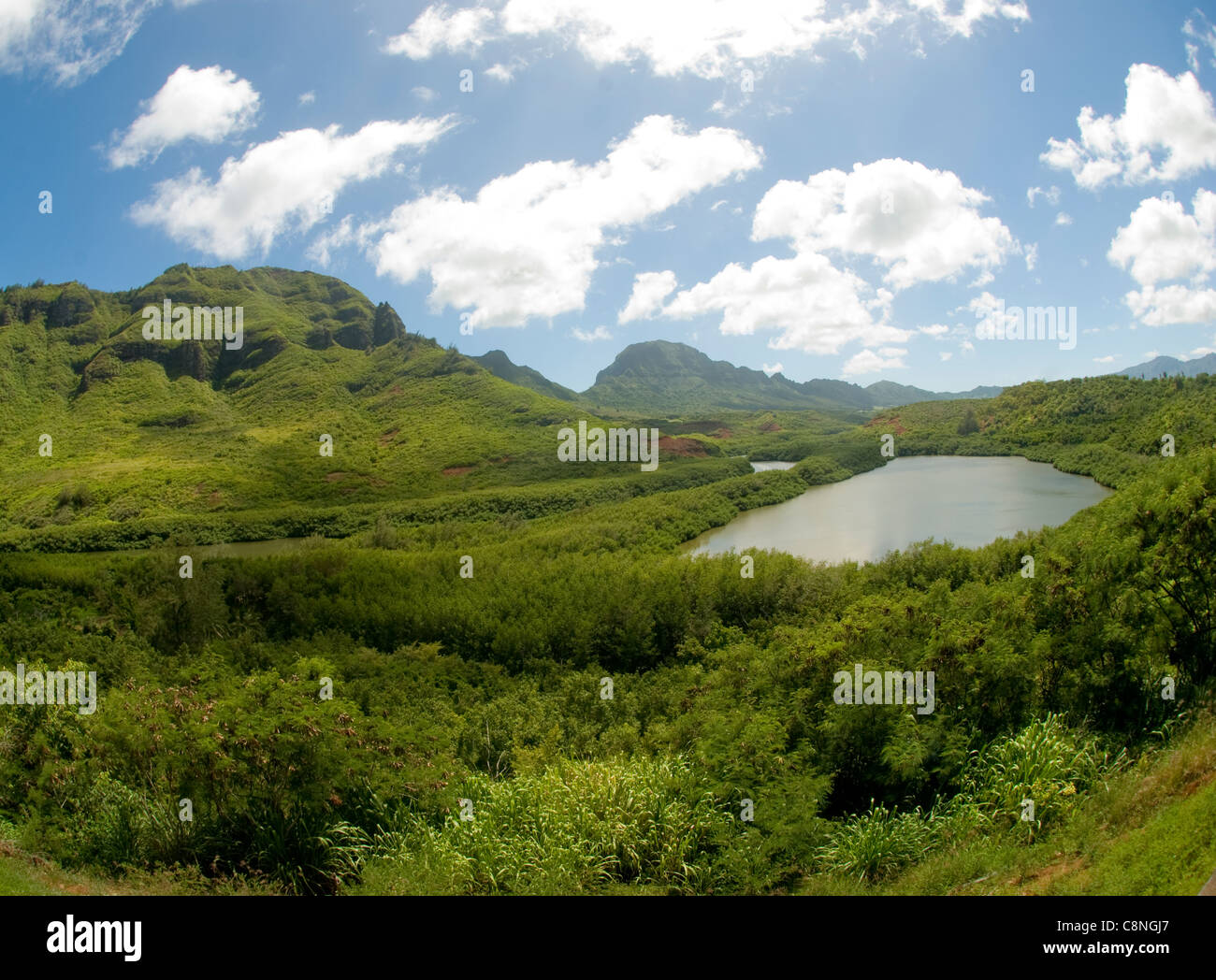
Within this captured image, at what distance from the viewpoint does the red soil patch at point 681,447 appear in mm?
105062

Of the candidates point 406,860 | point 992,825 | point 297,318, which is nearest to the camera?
point 992,825

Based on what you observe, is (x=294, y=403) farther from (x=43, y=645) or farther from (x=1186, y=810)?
(x=1186, y=810)

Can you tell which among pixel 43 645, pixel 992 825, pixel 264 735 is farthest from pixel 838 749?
pixel 43 645

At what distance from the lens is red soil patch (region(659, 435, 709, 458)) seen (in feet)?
345

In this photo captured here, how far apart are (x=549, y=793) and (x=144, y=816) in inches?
271

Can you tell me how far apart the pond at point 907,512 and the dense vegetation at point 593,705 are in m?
11.8

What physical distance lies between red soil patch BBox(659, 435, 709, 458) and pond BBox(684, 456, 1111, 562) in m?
26.3

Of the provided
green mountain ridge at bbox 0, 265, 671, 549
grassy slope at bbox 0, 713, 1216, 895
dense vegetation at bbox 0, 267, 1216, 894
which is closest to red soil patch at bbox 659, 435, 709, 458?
green mountain ridge at bbox 0, 265, 671, 549

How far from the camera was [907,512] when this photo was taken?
196 ft

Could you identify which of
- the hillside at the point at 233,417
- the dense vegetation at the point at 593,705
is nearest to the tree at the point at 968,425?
the hillside at the point at 233,417

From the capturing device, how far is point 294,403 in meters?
112

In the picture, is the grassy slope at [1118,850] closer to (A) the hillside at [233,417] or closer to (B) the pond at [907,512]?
(B) the pond at [907,512]

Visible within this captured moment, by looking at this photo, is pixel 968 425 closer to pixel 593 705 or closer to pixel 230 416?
pixel 593 705

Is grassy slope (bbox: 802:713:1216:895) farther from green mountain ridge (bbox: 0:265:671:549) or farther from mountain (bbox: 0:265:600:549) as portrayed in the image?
green mountain ridge (bbox: 0:265:671:549)
